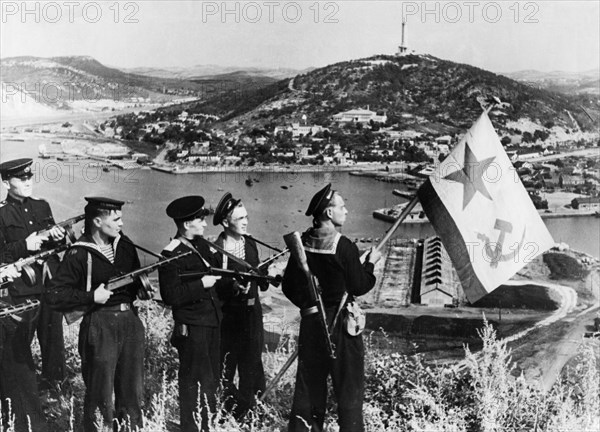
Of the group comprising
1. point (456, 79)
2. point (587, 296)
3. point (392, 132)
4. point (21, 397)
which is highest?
point (456, 79)

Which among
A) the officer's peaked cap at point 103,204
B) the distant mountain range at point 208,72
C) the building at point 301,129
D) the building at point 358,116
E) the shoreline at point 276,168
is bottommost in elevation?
the officer's peaked cap at point 103,204

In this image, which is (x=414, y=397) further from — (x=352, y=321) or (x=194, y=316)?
(x=194, y=316)

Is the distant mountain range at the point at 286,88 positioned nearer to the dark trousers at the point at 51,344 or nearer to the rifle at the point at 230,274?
the rifle at the point at 230,274

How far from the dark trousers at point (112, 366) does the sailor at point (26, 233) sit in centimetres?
73

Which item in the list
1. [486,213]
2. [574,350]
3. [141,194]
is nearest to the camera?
[486,213]

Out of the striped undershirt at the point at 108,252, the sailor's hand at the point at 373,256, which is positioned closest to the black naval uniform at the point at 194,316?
the striped undershirt at the point at 108,252

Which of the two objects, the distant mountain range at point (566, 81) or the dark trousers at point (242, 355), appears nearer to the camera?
the dark trousers at point (242, 355)

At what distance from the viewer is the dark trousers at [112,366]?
5.81 meters

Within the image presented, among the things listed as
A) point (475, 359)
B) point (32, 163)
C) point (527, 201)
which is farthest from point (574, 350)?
point (32, 163)

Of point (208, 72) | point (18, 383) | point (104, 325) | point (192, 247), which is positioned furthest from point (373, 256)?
point (18, 383)

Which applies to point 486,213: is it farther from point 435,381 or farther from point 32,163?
Answer: point 32,163

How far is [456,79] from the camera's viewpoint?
279 inches

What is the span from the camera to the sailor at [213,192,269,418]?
6008 mm

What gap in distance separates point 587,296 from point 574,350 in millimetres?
564
